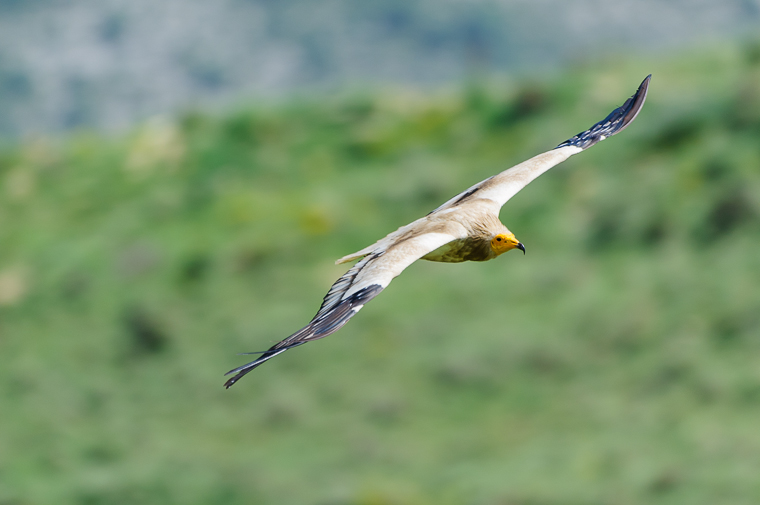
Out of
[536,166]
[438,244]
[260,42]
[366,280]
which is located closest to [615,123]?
[536,166]

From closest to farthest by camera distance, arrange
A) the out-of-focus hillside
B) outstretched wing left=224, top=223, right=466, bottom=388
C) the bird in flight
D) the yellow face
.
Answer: outstretched wing left=224, top=223, right=466, bottom=388, the bird in flight, the yellow face, the out-of-focus hillside

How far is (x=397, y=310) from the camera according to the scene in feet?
96.0

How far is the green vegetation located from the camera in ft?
73.0

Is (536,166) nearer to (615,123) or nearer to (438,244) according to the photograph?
(615,123)

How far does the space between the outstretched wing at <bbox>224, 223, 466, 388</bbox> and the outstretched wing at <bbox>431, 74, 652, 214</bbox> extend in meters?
1.25

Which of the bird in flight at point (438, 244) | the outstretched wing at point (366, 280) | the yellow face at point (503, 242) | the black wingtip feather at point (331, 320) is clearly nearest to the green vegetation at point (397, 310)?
the bird in flight at point (438, 244)

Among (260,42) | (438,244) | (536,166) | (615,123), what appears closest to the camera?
(438,244)

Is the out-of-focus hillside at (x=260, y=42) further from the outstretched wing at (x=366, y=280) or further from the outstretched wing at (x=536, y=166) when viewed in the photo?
the outstretched wing at (x=366, y=280)

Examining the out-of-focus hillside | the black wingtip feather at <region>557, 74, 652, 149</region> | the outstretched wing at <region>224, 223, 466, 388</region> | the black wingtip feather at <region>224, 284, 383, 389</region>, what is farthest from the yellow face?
the out-of-focus hillside

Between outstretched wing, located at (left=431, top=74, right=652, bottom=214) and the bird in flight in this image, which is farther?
outstretched wing, located at (left=431, top=74, right=652, bottom=214)

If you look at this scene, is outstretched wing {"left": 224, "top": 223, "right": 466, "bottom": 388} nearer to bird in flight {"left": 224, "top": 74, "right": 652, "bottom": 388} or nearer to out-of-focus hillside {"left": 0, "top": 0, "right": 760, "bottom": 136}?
bird in flight {"left": 224, "top": 74, "right": 652, "bottom": 388}

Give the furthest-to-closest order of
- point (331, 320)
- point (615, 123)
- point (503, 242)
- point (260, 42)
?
point (260, 42)
point (615, 123)
point (503, 242)
point (331, 320)

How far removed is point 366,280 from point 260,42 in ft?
471

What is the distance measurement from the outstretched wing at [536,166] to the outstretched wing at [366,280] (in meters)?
1.25
